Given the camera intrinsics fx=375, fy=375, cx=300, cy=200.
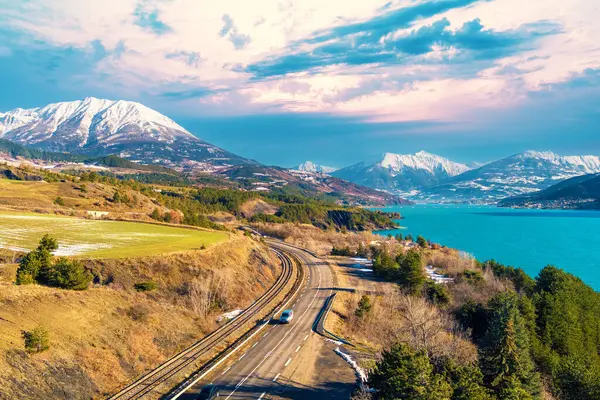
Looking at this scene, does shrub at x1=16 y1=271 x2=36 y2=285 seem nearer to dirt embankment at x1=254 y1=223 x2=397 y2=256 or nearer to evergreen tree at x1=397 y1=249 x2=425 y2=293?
evergreen tree at x1=397 y1=249 x2=425 y2=293

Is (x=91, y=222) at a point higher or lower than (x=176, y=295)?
higher

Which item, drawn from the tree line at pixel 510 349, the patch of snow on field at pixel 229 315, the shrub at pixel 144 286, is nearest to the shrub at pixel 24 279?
the shrub at pixel 144 286

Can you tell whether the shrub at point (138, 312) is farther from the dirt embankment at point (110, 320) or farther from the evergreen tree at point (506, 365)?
the evergreen tree at point (506, 365)

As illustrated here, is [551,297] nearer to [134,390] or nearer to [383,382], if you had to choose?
[383,382]

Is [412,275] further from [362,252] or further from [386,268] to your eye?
[362,252]

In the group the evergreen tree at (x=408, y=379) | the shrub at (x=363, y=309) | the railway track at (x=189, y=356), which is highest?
the evergreen tree at (x=408, y=379)

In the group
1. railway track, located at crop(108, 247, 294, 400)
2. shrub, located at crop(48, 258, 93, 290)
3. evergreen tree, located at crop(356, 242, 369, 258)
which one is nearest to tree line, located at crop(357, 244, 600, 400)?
railway track, located at crop(108, 247, 294, 400)

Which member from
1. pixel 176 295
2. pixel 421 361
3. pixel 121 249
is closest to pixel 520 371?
pixel 421 361
